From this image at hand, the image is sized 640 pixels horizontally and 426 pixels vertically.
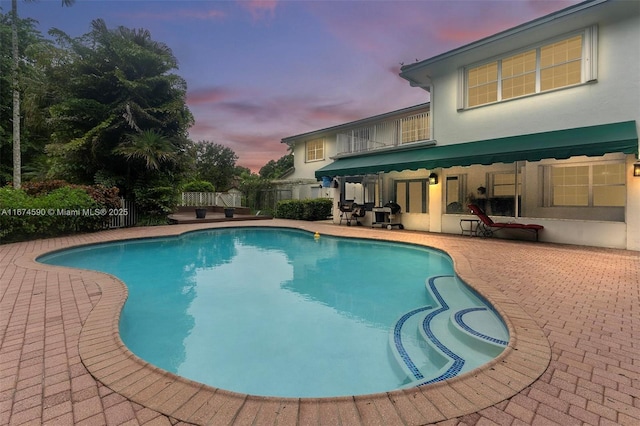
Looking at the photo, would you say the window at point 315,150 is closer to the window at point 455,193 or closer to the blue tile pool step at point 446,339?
the window at point 455,193

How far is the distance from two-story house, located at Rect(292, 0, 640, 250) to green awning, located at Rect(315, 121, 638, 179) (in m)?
0.04

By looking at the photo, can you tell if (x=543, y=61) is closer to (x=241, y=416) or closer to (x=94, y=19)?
(x=241, y=416)

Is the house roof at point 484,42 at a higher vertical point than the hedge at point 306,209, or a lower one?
higher

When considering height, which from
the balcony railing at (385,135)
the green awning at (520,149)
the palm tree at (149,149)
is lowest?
the green awning at (520,149)

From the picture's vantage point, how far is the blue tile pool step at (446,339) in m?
4.58

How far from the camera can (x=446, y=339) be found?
17.8ft

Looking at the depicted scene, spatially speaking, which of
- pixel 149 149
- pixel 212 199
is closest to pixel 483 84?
pixel 149 149

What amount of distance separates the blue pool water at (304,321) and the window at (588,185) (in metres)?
8.11

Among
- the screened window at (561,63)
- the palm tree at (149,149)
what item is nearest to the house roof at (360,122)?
the screened window at (561,63)

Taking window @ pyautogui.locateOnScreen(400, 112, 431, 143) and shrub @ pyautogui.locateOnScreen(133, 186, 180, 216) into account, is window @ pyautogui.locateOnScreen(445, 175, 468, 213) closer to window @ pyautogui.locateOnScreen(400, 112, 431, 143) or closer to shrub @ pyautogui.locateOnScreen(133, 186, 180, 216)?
window @ pyautogui.locateOnScreen(400, 112, 431, 143)

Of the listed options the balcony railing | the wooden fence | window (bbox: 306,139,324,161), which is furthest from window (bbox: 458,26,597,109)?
the wooden fence

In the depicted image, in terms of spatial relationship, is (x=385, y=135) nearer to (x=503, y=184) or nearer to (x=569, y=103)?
(x=503, y=184)

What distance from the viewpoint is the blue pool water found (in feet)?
15.4

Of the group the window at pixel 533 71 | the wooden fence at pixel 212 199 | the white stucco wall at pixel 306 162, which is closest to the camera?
the window at pixel 533 71
